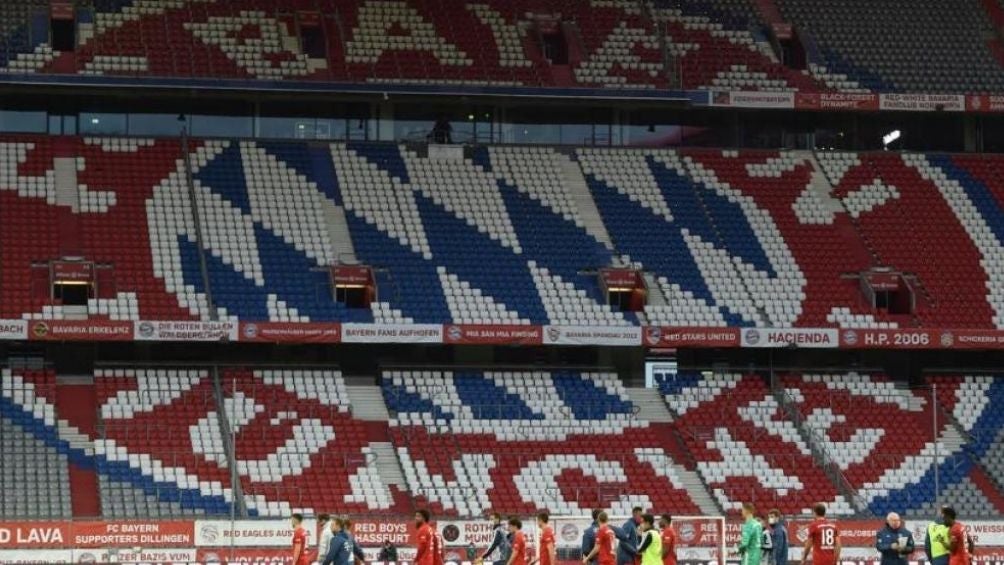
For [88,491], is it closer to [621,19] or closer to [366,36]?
[366,36]

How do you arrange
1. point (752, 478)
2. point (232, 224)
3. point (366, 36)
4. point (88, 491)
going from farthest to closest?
point (366, 36)
point (232, 224)
point (752, 478)
point (88, 491)

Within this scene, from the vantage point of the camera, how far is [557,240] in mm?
60938

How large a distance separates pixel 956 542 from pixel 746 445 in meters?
24.9

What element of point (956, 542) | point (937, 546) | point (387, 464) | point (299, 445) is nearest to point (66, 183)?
point (299, 445)

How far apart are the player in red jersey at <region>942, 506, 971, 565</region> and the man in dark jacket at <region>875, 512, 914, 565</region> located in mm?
649

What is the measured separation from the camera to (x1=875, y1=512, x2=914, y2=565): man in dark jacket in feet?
104

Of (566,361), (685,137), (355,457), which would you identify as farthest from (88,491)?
(685,137)

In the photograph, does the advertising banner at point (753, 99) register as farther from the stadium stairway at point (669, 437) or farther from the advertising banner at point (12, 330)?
the advertising banner at point (12, 330)

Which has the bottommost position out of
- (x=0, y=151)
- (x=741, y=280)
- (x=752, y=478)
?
(x=752, y=478)

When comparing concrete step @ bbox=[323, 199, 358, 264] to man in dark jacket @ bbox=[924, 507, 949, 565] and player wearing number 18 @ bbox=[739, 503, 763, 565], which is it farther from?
man in dark jacket @ bbox=[924, 507, 949, 565]

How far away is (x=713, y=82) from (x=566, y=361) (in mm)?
11316

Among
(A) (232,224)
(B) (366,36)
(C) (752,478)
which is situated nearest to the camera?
(C) (752,478)

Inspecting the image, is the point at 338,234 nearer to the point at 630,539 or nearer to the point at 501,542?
the point at 501,542

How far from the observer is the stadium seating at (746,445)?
177 feet
